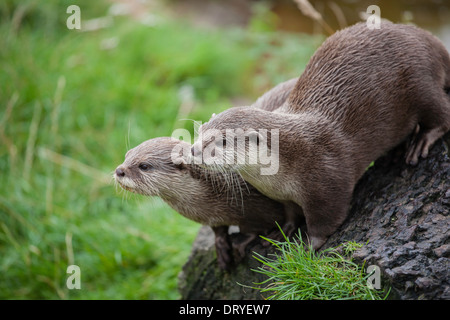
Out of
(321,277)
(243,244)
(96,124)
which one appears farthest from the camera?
(96,124)

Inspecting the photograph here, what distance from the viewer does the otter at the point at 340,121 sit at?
Result: 2.24 m

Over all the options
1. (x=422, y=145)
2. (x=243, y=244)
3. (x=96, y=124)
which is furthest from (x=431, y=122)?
(x=96, y=124)

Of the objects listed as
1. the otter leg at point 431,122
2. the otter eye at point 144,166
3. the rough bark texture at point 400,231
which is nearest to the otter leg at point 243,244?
the rough bark texture at point 400,231

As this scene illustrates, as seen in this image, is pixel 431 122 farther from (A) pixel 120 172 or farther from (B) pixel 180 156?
(A) pixel 120 172

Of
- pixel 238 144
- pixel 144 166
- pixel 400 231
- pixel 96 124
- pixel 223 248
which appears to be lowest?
pixel 223 248

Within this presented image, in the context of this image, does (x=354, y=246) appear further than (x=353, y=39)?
No

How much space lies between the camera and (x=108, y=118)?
526 centimetres

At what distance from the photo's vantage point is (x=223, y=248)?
2.76 m

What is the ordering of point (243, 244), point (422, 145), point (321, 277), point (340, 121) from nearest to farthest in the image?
point (321, 277)
point (340, 121)
point (422, 145)
point (243, 244)

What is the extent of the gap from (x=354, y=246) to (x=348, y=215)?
253 millimetres

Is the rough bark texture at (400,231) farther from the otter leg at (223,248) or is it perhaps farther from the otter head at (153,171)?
the otter head at (153,171)

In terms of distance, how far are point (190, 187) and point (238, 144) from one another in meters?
0.45

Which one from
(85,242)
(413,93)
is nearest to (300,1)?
(413,93)
